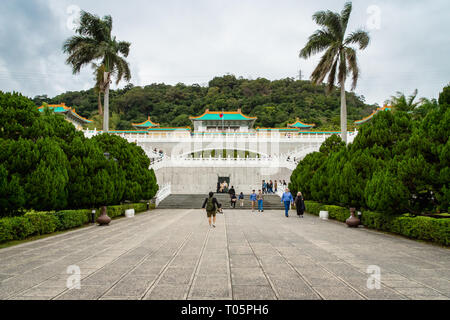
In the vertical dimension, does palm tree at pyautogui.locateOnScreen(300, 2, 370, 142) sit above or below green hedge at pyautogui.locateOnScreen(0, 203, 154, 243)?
above

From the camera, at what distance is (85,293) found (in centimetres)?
409

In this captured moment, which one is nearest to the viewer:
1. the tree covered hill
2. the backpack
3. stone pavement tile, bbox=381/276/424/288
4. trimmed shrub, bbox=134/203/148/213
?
stone pavement tile, bbox=381/276/424/288

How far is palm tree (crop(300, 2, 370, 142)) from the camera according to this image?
19.4 meters

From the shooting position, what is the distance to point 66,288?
14.1ft

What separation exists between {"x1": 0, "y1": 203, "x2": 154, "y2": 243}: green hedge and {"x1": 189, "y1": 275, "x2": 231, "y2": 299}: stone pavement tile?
5.76 metres

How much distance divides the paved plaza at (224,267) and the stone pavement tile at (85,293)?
1 cm

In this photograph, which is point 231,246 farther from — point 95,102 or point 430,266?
point 95,102

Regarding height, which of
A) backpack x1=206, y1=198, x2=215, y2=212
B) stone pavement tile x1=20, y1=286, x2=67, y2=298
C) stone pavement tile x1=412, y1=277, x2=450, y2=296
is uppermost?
backpack x1=206, y1=198, x2=215, y2=212

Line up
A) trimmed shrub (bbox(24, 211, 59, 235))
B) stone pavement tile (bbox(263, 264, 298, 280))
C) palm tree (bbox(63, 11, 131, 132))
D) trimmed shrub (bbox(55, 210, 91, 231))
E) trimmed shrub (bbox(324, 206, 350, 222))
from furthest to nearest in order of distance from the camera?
palm tree (bbox(63, 11, 131, 132)), trimmed shrub (bbox(324, 206, 350, 222)), trimmed shrub (bbox(55, 210, 91, 231)), trimmed shrub (bbox(24, 211, 59, 235)), stone pavement tile (bbox(263, 264, 298, 280))

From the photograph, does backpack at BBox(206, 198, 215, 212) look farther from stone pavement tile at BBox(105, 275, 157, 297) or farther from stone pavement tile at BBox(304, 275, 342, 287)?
stone pavement tile at BBox(304, 275, 342, 287)

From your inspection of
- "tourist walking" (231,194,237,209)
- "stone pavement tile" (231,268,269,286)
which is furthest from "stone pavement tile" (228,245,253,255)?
"tourist walking" (231,194,237,209)

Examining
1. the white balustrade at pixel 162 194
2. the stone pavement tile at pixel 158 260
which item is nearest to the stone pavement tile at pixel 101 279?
the stone pavement tile at pixel 158 260
